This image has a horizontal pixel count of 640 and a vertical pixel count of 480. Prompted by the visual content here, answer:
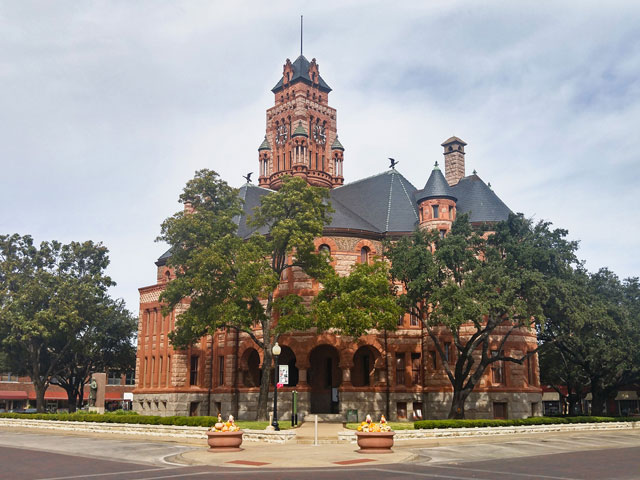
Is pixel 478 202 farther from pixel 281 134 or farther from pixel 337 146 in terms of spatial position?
pixel 281 134

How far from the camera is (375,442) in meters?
23.5

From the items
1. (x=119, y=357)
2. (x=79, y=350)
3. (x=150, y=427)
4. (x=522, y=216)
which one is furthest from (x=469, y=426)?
(x=119, y=357)

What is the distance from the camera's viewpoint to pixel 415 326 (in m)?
46.8

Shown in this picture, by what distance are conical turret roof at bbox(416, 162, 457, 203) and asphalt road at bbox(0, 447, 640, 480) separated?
27.4m

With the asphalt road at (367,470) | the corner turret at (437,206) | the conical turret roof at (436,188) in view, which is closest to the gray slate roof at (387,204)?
the conical turret roof at (436,188)

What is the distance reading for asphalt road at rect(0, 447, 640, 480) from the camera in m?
16.5

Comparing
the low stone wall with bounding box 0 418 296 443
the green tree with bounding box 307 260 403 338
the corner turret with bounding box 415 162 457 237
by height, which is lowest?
the low stone wall with bounding box 0 418 296 443

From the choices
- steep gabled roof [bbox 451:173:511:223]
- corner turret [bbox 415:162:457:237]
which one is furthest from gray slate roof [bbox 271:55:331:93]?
corner turret [bbox 415:162:457:237]

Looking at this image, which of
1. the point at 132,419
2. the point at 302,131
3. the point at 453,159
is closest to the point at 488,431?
the point at 132,419

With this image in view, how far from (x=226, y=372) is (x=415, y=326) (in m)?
15.5

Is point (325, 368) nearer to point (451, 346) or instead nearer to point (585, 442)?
point (451, 346)

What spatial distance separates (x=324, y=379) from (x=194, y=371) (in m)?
11.3

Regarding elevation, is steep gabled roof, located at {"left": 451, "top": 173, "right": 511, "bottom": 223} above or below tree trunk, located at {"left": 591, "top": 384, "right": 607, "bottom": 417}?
→ above

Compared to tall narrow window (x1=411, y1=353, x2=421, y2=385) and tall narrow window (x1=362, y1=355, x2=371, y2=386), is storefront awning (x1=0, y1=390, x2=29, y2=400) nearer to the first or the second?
tall narrow window (x1=362, y1=355, x2=371, y2=386)
